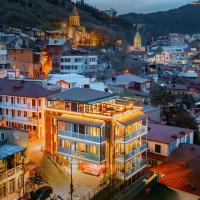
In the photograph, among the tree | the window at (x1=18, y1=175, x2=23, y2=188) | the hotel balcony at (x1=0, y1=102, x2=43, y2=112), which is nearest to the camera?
the window at (x1=18, y1=175, x2=23, y2=188)

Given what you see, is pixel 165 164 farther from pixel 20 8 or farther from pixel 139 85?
pixel 20 8

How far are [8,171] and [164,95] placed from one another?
40.7 m

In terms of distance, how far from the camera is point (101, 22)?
154500 mm

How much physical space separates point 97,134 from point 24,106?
1217 cm

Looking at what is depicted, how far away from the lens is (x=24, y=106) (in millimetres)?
34000

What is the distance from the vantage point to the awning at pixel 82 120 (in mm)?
24048

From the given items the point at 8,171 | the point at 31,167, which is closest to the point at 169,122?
the point at 31,167

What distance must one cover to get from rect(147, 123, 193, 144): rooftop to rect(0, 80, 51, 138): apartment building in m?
9.99

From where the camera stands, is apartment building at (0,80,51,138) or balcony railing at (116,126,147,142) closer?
balcony railing at (116,126,147,142)

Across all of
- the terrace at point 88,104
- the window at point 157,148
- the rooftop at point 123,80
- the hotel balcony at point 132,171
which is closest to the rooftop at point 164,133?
the window at point 157,148

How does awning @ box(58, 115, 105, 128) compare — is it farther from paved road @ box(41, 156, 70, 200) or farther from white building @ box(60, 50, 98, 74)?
white building @ box(60, 50, 98, 74)

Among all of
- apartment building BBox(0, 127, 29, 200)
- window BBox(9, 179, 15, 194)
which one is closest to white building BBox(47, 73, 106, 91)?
apartment building BBox(0, 127, 29, 200)

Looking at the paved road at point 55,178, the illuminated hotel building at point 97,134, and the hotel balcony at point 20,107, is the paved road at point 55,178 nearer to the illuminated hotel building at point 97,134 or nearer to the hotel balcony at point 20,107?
the illuminated hotel building at point 97,134

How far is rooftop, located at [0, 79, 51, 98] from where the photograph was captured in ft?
110
